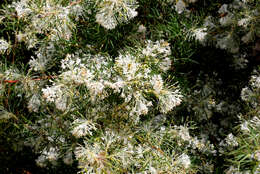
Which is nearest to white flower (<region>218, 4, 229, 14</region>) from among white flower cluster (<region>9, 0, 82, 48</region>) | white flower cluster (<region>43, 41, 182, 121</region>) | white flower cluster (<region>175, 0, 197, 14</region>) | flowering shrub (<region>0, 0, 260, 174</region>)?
flowering shrub (<region>0, 0, 260, 174</region>)

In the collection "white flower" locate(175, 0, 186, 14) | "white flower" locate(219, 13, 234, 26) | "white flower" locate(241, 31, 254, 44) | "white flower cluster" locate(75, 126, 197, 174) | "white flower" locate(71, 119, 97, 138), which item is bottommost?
"white flower cluster" locate(75, 126, 197, 174)

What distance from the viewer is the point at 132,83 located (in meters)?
1.39

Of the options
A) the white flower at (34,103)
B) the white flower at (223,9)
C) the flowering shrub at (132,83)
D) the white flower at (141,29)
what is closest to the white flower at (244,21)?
the flowering shrub at (132,83)

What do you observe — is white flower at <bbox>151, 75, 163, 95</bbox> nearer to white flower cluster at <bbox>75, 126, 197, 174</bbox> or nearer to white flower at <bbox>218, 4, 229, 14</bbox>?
white flower cluster at <bbox>75, 126, 197, 174</bbox>

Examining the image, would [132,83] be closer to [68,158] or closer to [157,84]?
[157,84]

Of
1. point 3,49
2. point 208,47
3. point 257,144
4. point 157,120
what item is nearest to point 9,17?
point 3,49

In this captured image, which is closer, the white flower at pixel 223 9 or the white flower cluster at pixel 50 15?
the white flower cluster at pixel 50 15

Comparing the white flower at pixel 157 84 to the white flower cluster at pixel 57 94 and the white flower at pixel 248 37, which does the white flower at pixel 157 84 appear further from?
the white flower at pixel 248 37

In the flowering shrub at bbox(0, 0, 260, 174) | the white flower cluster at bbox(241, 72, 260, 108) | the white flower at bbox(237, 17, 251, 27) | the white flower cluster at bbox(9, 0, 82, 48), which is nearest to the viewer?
the flowering shrub at bbox(0, 0, 260, 174)

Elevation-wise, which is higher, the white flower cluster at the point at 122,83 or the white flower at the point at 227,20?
the white flower at the point at 227,20

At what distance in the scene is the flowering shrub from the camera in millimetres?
1459

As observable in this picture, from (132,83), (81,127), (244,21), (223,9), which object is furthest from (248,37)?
(81,127)

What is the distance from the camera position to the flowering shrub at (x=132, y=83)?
1459 millimetres

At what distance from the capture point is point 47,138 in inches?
83.5
